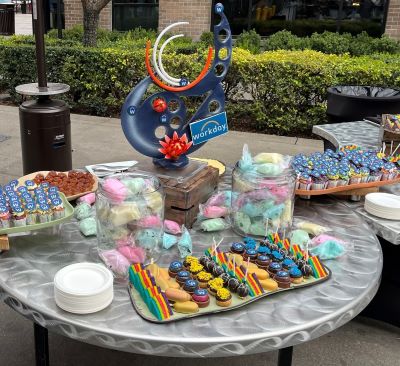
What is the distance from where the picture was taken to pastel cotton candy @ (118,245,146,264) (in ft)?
6.36

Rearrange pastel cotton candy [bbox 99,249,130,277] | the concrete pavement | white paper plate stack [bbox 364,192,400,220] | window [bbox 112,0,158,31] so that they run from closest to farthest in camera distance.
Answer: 1. pastel cotton candy [bbox 99,249,130,277]
2. white paper plate stack [bbox 364,192,400,220]
3. the concrete pavement
4. window [bbox 112,0,158,31]

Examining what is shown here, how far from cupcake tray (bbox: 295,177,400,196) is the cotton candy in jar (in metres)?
0.36

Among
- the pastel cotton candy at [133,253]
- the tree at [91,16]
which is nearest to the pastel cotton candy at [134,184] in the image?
the pastel cotton candy at [133,253]

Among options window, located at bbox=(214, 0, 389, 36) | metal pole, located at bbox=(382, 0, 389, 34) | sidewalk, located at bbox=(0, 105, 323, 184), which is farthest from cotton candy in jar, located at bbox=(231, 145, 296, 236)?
window, located at bbox=(214, 0, 389, 36)

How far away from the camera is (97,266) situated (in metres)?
1.81

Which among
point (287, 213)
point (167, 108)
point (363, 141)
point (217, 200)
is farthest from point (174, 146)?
point (363, 141)

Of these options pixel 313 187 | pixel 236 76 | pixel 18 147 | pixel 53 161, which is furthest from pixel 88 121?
pixel 313 187

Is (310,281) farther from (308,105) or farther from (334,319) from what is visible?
(308,105)

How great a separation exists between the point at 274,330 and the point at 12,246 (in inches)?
46.4

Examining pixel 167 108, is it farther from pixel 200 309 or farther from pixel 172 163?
pixel 200 309

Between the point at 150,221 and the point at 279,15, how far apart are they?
1216cm

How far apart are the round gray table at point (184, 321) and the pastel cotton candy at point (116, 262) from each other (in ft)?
0.21

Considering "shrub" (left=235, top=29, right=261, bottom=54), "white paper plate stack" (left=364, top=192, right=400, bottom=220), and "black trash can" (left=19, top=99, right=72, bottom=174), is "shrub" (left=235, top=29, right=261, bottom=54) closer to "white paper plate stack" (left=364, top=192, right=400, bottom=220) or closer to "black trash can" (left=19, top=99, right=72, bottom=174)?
"black trash can" (left=19, top=99, right=72, bottom=174)

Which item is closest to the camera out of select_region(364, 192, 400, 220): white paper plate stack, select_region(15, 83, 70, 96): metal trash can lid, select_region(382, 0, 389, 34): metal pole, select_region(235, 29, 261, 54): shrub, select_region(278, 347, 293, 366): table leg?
select_region(278, 347, 293, 366): table leg
